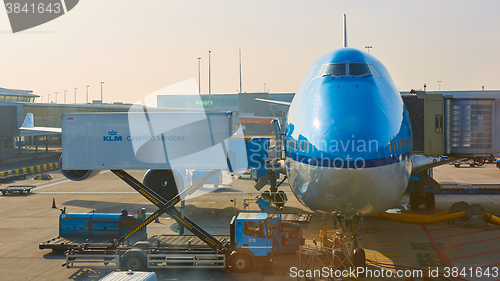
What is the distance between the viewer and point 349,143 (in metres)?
14.8

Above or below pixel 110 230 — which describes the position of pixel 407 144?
above

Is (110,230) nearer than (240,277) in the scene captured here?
No

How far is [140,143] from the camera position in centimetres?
2131

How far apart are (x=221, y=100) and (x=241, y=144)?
4580 inches

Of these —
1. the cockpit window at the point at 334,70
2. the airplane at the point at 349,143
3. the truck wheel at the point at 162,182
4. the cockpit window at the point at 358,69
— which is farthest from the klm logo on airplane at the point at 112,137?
the cockpit window at the point at 358,69

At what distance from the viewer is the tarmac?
1895 cm

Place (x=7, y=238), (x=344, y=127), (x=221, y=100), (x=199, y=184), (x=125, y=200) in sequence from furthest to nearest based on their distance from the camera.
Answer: (x=221, y=100), (x=125, y=200), (x=7, y=238), (x=199, y=184), (x=344, y=127)

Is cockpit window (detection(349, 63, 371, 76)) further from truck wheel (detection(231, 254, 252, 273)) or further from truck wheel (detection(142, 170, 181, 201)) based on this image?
truck wheel (detection(142, 170, 181, 201))

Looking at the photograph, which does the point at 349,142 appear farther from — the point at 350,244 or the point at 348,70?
the point at 350,244

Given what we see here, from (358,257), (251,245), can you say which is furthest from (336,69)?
(251,245)

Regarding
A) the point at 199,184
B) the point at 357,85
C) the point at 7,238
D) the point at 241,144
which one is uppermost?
the point at 357,85

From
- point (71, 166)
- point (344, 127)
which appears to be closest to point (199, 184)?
point (71, 166)

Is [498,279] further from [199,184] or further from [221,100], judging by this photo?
[221,100]

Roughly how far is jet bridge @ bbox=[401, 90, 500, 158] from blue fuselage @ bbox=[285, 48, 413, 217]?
833 cm
